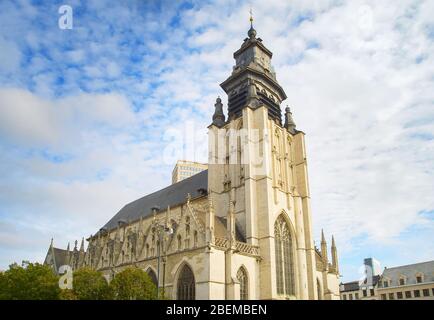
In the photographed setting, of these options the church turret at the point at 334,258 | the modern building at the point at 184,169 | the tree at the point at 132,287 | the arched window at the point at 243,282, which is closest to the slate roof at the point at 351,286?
the church turret at the point at 334,258

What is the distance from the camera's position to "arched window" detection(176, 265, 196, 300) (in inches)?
1169

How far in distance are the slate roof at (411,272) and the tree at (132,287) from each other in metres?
47.0

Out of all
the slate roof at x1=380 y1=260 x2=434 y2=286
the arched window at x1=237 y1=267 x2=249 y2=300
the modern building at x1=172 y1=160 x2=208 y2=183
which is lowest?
the arched window at x1=237 y1=267 x2=249 y2=300

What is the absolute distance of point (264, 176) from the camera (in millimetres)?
35750

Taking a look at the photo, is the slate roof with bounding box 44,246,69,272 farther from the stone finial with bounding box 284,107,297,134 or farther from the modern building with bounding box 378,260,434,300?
the modern building with bounding box 378,260,434,300

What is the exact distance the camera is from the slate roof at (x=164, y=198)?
1745 inches

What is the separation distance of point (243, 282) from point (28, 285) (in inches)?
649

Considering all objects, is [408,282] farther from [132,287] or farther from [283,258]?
[132,287]

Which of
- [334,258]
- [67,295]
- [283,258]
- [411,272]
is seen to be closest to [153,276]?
[67,295]

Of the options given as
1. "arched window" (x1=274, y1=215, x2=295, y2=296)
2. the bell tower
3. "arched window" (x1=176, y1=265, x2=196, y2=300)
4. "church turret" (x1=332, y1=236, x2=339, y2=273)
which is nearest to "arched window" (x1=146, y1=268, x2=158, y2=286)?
"arched window" (x1=176, y1=265, x2=196, y2=300)

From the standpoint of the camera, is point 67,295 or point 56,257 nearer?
point 67,295

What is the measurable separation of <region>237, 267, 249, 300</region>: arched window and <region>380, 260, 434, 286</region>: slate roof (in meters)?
Answer: 37.9

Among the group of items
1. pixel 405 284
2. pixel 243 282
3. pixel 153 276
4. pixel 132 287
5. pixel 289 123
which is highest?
pixel 289 123

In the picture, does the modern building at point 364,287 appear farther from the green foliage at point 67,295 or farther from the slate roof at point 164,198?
the green foliage at point 67,295
